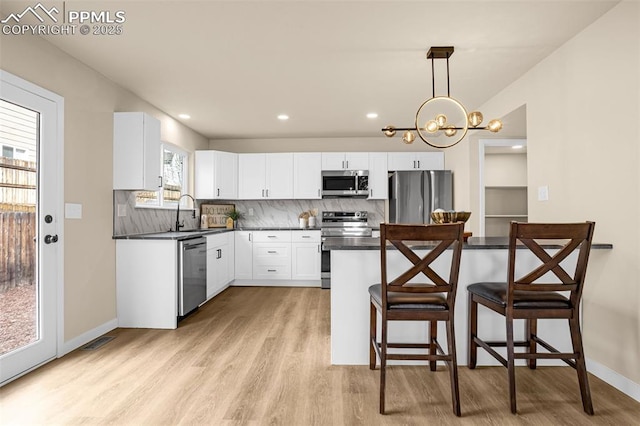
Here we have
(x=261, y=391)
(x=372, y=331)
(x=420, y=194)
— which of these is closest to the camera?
(x=261, y=391)

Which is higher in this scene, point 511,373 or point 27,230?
point 27,230

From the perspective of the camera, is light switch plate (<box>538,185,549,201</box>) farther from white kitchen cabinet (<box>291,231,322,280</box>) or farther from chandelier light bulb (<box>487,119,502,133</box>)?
white kitchen cabinet (<box>291,231,322,280</box>)

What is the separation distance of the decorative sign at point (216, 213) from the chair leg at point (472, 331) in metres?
4.24

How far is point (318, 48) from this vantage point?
9.22 ft

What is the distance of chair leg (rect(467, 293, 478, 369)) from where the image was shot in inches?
97.0

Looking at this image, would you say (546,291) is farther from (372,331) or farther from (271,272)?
(271,272)

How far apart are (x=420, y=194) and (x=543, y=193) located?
2467 mm

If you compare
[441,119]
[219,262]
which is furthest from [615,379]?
[219,262]

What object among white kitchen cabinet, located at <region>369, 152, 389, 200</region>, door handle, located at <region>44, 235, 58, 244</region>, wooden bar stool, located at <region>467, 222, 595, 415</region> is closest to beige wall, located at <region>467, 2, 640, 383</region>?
wooden bar stool, located at <region>467, 222, 595, 415</region>

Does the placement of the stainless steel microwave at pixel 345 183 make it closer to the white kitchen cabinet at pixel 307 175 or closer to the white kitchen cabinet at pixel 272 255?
the white kitchen cabinet at pixel 307 175

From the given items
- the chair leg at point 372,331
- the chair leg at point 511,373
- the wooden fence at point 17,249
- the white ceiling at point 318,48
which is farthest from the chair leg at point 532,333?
the wooden fence at point 17,249

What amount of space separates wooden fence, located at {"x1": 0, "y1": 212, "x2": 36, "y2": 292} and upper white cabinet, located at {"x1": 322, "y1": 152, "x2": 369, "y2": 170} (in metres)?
3.99

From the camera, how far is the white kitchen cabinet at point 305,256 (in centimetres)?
550

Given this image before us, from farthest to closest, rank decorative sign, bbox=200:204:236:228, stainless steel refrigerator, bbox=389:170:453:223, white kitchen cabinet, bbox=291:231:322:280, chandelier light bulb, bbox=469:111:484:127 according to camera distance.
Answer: decorative sign, bbox=200:204:236:228 < white kitchen cabinet, bbox=291:231:322:280 < stainless steel refrigerator, bbox=389:170:453:223 < chandelier light bulb, bbox=469:111:484:127
